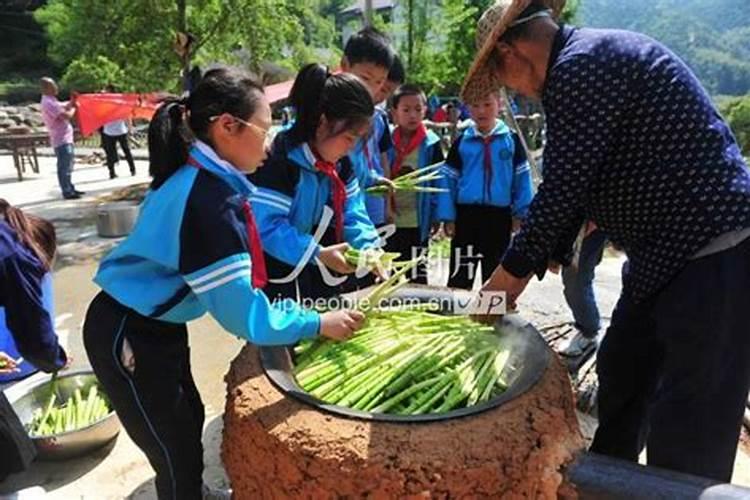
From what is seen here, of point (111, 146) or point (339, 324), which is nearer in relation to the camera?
point (339, 324)

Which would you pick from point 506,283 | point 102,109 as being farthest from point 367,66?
point 102,109

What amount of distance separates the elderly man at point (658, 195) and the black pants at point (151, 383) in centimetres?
120

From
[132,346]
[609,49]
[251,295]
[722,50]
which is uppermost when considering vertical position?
[609,49]

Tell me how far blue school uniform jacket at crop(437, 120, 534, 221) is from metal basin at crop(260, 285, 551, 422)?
169 centimetres

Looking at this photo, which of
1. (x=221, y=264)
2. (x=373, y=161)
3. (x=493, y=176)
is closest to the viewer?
(x=221, y=264)

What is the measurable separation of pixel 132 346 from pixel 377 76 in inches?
84.9

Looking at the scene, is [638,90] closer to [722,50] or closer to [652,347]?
[652,347]

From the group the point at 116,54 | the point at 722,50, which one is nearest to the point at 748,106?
the point at 116,54

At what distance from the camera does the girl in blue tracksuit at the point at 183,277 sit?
6.01ft

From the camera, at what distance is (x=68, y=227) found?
816 cm

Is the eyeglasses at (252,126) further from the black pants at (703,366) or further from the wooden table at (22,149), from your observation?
the wooden table at (22,149)

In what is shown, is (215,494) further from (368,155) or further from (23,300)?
(368,155)

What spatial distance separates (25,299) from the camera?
258cm

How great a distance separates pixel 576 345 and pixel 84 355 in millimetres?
3487
